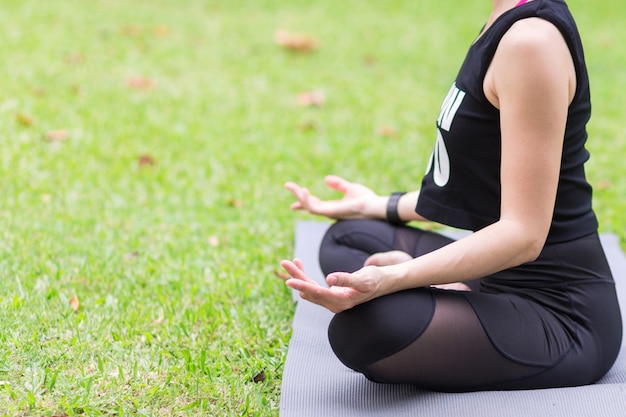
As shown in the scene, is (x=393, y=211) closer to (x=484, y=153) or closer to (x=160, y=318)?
→ (x=484, y=153)

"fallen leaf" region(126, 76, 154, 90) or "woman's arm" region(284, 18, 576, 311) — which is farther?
"fallen leaf" region(126, 76, 154, 90)

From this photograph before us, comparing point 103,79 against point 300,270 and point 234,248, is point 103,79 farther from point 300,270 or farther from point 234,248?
point 300,270

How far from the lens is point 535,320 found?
6.23ft

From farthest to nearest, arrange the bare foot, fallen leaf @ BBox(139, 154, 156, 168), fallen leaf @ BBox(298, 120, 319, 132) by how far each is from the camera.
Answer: fallen leaf @ BBox(298, 120, 319, 132), fallen leaf @ BBox(139, 154, 156, 168), the bare foot

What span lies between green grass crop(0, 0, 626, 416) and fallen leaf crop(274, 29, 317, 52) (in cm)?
8

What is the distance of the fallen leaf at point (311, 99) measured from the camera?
4.81 m

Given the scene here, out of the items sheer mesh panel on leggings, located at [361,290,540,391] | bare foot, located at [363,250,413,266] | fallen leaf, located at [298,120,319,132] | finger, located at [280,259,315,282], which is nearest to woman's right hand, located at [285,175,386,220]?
bare foot, located at [363,250,413,266]

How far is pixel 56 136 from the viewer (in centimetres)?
396

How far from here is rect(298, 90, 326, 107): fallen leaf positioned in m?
4.81

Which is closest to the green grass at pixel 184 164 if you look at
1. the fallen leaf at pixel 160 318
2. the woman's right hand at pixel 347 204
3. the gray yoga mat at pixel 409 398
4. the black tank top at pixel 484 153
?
the fallen leaf at pixel 160 318

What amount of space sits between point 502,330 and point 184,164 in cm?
234

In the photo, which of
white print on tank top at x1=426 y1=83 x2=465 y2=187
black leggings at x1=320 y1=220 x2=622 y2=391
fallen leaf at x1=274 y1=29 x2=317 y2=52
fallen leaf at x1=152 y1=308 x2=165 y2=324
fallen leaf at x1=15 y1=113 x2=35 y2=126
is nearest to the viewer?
black leggings at x1=320 y1=220 x2=622 y2=391

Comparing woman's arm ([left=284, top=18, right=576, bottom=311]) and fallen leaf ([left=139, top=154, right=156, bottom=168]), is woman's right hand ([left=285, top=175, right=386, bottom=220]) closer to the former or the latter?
woman's arm ([left=284, top=18, right=576, bottom=311])

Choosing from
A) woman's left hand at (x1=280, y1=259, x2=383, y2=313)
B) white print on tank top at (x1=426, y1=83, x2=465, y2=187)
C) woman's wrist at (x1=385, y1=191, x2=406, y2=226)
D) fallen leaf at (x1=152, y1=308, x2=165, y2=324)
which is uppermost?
white print on tank top at (x1=426, y1=83, x2=465, y2=187)
